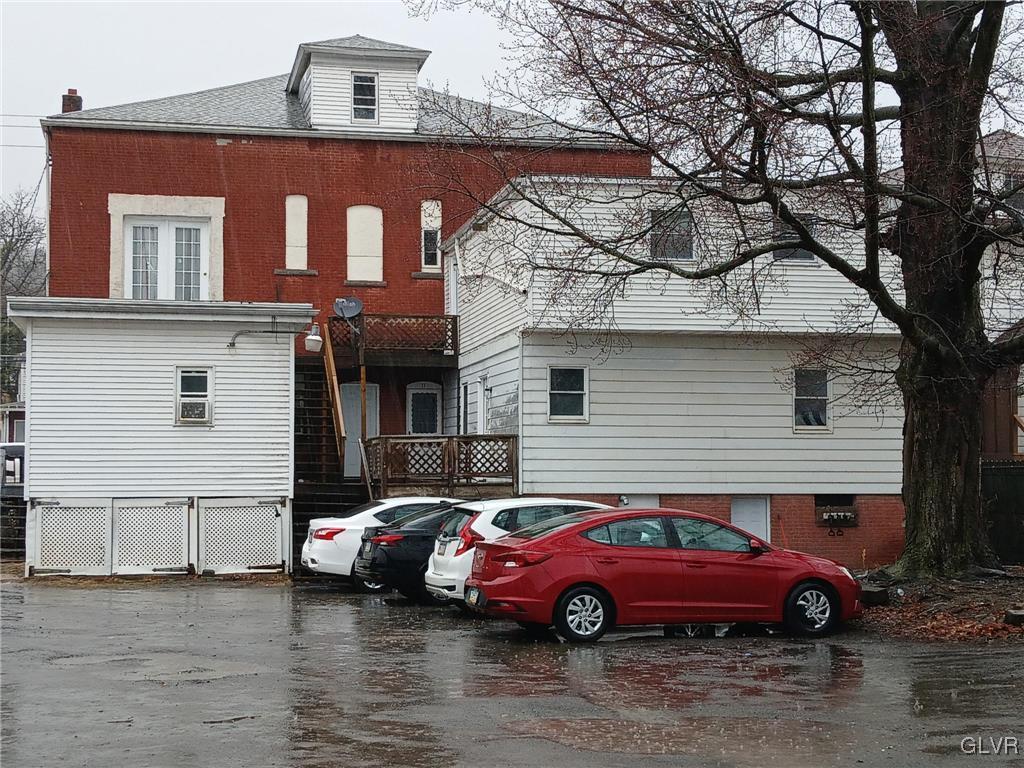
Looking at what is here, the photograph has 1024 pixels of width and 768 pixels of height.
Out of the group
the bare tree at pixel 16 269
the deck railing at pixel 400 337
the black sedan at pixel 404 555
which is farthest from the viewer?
the bare tree at pixel 16 269

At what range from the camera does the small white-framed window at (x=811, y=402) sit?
2712cm

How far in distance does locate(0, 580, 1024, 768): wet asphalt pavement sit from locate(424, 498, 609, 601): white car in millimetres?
578

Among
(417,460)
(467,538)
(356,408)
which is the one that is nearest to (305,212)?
(356,408)

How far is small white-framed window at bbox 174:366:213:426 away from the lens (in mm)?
26047

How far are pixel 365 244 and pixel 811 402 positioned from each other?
12.7 metres

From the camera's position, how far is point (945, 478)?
60.0ft

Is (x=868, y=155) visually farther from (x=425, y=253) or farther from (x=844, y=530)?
(x=425, y=253)

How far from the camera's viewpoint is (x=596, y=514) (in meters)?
15.2

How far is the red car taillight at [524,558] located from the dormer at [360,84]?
21.3 metres

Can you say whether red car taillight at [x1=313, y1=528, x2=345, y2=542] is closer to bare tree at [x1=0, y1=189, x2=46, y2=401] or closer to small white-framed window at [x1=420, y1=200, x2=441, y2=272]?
small white-framed window at [x1=420, y1=200, x2=441, y2=272]

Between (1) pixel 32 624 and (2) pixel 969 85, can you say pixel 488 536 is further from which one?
(2) pixel 969 85

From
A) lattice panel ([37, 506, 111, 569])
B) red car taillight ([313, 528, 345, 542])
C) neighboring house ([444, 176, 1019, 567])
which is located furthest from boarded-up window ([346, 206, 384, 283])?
red car taillight ([313, 528, 345, 542])

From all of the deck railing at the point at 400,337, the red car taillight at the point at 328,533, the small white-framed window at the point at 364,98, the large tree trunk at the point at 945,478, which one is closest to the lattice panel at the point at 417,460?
the red car taillight at the point at 328,533

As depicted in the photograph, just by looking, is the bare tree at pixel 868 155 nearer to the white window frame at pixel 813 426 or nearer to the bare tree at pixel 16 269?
the white window frame at pixel 813 426
